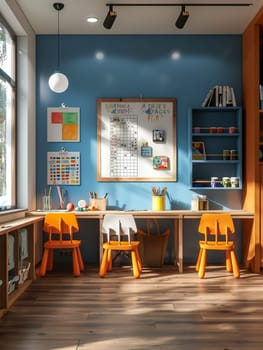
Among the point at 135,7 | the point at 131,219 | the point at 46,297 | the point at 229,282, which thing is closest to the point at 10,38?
the point at 135,7

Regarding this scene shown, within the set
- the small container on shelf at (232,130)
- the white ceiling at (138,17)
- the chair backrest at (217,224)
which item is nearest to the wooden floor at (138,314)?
the chair backrest at (217,224)

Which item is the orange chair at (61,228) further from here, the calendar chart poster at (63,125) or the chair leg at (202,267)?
the chair leg at (202,267)

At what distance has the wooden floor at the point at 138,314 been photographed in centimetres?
285

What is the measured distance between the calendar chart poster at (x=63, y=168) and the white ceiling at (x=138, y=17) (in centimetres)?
150

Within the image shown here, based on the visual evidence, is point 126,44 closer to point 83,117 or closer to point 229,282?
point 83,117

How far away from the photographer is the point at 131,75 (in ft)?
18.3

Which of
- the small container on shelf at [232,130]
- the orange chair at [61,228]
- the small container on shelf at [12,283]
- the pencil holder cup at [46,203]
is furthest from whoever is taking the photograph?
the pencil holder cup at [46,203]

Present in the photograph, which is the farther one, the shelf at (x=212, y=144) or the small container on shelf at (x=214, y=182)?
the shelf at (x=212, y=144)

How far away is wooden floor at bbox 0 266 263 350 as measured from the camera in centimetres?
285

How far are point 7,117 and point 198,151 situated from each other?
226 cm

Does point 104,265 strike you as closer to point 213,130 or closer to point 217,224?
point 217,224

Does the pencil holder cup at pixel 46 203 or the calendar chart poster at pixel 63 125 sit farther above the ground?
the calendar chart poster at pixel 63 125

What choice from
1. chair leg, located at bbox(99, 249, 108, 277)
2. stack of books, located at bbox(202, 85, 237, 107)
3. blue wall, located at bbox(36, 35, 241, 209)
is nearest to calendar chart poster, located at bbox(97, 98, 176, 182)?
blue wall, located at bbox(36, 35, 241, 209)

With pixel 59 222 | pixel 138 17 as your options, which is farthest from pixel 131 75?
pixel 59 222
